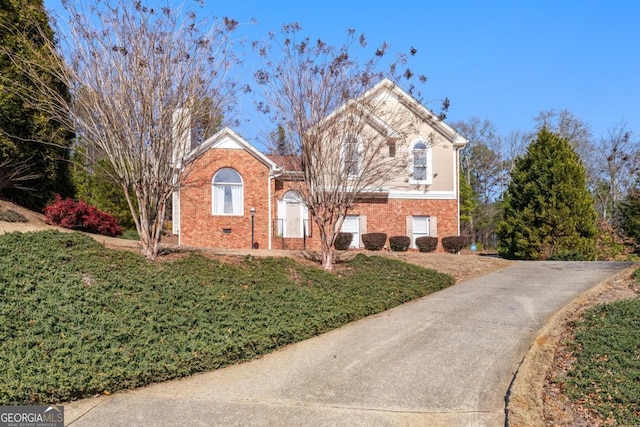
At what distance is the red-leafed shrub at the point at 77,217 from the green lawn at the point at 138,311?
367 cm

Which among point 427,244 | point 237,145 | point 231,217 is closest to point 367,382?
point 231,217

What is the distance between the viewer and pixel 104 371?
4.97 meters

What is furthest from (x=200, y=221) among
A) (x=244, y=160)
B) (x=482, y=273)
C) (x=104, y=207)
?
(x=482, y=273)

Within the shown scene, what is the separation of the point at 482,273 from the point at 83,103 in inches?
416

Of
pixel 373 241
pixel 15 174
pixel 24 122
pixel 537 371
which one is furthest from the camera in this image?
pixel 373 241

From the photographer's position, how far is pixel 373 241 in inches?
733

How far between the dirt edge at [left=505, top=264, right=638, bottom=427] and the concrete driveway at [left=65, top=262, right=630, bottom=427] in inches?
4.7

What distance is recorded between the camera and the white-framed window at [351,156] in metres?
10.6

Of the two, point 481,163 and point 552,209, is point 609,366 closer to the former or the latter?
point 552,209

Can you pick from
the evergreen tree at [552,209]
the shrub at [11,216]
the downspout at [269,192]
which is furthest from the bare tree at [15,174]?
the evergreen tree at [552,209]

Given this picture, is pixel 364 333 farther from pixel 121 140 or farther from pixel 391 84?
pixel 391 84

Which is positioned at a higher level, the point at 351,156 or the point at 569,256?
the point at 351,156

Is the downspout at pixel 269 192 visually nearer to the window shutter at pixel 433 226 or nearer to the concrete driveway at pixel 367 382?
the window shutter at pixel 433 226

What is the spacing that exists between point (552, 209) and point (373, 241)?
6991mm
